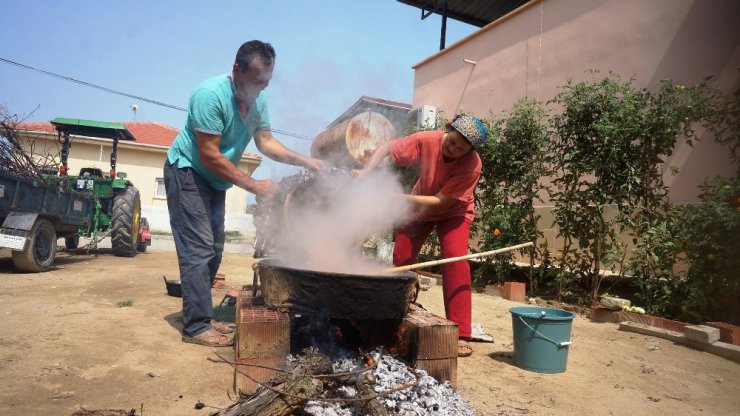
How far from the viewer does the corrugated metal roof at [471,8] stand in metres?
13.1

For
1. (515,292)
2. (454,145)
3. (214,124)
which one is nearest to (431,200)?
(454,145)

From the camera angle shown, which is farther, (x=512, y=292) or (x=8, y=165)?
(x=8, y=165)

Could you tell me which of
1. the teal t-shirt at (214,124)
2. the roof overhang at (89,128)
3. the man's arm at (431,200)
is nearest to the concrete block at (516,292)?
the man's arm at (431,200)

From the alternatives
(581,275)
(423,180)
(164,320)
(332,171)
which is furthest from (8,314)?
(581,275)

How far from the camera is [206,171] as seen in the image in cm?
338

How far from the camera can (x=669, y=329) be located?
4.51 meters

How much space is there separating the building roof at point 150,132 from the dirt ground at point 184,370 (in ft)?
59.7

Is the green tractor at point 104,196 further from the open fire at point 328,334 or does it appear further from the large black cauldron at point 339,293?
the large black cauldron at point 339,293

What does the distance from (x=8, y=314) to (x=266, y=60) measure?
3055 millimetres

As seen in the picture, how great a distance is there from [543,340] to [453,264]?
0.88m

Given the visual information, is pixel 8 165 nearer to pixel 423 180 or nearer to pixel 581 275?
pixel 423 180

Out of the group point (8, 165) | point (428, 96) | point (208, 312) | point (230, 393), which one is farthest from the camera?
point (428, 96)

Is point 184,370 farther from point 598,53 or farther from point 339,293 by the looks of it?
point 598,53

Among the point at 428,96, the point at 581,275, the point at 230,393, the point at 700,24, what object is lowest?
the point at 230,393
